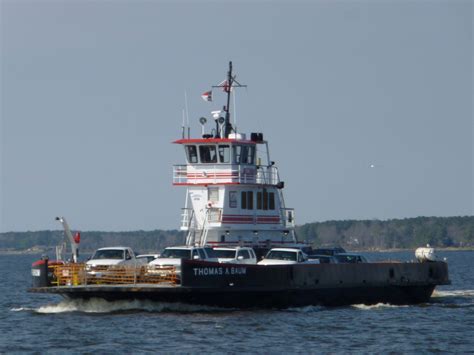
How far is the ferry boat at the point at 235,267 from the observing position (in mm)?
39812

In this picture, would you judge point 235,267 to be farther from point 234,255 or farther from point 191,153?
point 191,153

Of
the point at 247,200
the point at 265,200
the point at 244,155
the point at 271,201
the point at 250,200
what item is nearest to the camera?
the point at 247,200

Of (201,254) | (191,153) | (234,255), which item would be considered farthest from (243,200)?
(201,254)

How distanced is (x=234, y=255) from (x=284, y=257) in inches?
72.1

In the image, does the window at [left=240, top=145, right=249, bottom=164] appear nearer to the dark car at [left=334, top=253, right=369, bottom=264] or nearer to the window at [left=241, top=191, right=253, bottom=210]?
the window at [left=241, top=191, right=253, bottom=210]

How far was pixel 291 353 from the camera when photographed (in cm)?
3259

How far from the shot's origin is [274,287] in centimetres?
4131

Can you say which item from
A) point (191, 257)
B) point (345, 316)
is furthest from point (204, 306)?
point (345, 316)

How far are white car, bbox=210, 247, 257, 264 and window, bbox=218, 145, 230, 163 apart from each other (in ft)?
15.1

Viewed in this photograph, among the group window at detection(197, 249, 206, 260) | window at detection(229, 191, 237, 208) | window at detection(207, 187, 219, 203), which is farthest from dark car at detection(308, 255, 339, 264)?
window at detection(197, 249, 206, 260)

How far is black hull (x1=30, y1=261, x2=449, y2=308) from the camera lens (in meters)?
39.4

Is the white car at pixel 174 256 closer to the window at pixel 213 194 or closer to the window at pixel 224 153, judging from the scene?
the window at pixel 213 194

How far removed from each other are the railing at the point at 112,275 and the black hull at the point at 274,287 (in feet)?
1.37

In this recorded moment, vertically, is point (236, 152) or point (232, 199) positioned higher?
point (236, 152)
